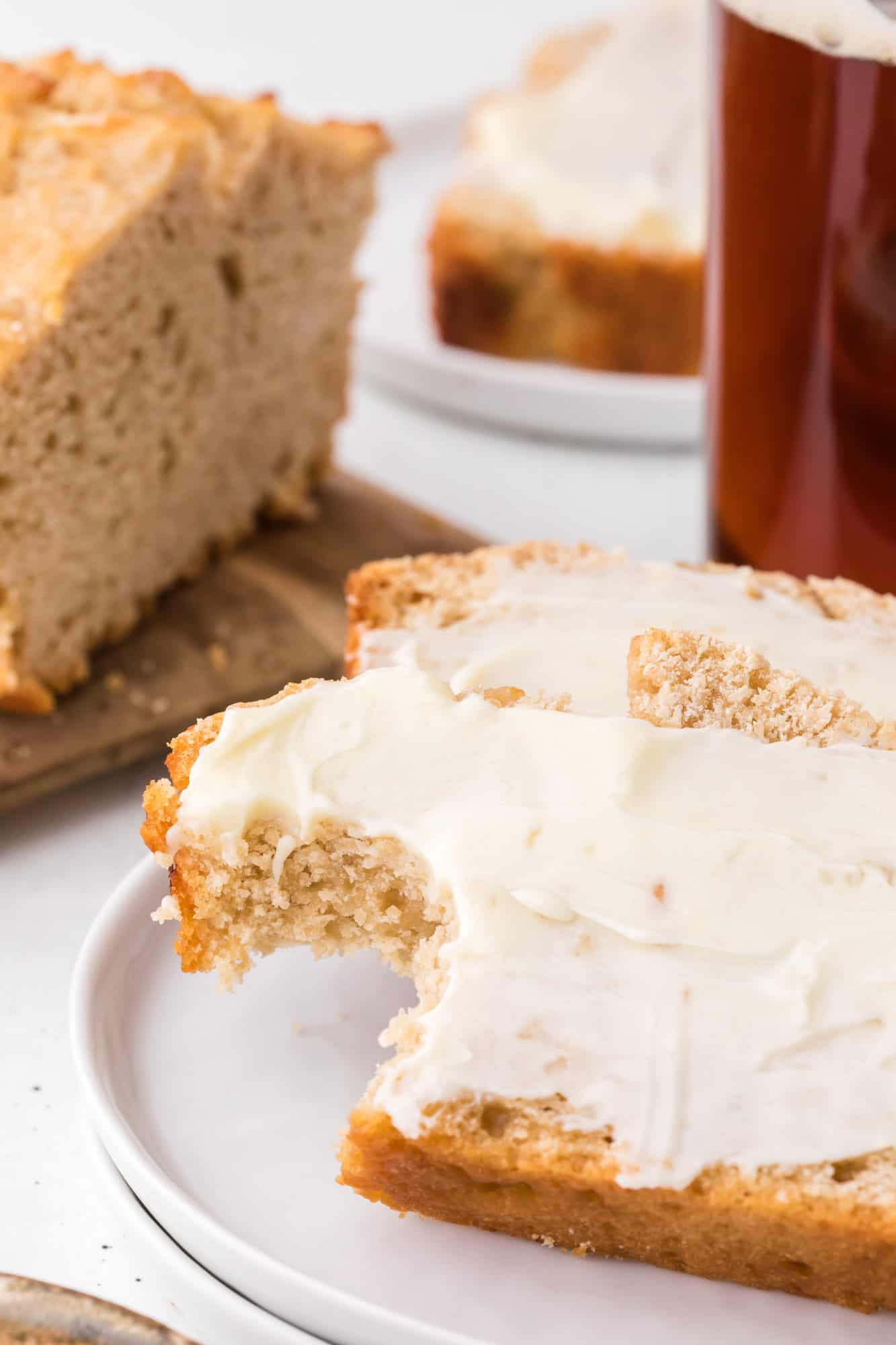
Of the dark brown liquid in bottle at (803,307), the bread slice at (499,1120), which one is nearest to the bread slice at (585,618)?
the bread slice at (499,1120)

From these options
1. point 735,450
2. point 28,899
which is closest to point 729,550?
point 735,450

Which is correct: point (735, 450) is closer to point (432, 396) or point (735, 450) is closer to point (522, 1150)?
point (432, 396)

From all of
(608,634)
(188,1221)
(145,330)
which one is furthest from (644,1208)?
(145,330)

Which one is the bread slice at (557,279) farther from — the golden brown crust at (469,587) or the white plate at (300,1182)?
the white plate at (300,1182)

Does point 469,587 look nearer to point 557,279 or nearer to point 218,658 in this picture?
point 218,658

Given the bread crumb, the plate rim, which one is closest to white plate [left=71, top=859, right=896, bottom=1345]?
the plate rim

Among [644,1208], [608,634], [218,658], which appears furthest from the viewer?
[218,658]
